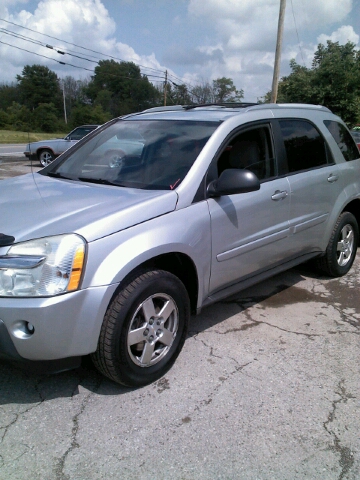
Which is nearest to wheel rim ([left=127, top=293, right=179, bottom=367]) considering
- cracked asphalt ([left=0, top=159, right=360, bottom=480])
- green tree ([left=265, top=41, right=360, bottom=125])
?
cracked asphalt ([left=0, top=159, right=360, bottom=480])

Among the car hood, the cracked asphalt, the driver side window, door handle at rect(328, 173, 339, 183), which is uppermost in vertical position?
the driver side window

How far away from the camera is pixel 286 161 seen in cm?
406

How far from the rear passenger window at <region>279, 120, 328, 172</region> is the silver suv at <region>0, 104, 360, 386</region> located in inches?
0.6

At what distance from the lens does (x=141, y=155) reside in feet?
11.8

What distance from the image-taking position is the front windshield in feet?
11.0

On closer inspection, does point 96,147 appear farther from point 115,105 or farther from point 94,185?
point 115,105

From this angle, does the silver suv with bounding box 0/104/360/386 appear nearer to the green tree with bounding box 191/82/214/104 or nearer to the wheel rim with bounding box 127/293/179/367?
the wheel rim with bounding box 127/293/179/367

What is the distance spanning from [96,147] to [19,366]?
2173 millimetres

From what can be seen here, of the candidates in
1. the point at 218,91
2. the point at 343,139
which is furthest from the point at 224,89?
the point at 343,139

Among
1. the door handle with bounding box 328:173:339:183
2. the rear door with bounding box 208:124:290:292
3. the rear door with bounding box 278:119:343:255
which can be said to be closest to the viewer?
the rear door with bounding box 208:124:290:292

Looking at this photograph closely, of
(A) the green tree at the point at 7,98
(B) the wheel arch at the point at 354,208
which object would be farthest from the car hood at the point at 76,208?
(A) the green tree at the point at 7,98

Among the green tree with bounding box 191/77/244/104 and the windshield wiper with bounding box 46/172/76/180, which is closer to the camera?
the windshield wiper with bounding box 46/172/76/180

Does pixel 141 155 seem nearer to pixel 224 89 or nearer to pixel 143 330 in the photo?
pixel 143 330

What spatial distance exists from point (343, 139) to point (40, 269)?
382 cm
